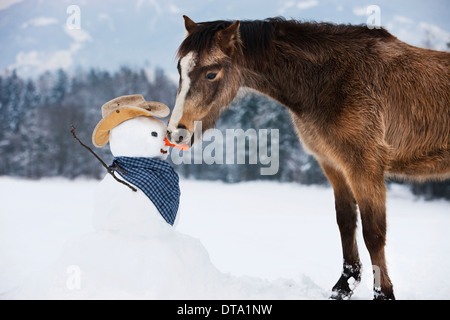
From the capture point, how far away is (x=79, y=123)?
19.2 m

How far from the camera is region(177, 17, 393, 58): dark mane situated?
2.97 m

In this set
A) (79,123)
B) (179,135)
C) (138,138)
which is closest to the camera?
(179,135)

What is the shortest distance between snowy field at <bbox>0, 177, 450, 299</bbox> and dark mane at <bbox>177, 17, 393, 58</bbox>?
163 centimetres

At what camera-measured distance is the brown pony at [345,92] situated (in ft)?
9.78

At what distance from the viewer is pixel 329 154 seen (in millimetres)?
3158

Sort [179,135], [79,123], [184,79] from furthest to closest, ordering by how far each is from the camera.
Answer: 1. [79,123]
2. [184,79]
3. [179,135]

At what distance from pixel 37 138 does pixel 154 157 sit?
20371 mm

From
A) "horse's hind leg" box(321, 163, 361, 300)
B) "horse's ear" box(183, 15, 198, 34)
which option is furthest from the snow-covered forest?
"horse's ear" box(183, 15, 198, 34)

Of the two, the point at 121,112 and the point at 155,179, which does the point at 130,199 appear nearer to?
the point at 155,179

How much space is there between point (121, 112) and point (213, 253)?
3.55 metres

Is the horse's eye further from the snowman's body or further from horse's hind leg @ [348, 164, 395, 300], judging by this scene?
horse's hind leg @ [348, 164, 395, 300]

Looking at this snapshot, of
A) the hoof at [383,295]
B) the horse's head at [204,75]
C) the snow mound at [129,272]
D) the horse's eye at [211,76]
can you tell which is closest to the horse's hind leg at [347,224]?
the hoof at [383,295]

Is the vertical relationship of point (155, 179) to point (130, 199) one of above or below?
above

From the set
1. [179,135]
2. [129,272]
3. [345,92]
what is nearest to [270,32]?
[345,92]
